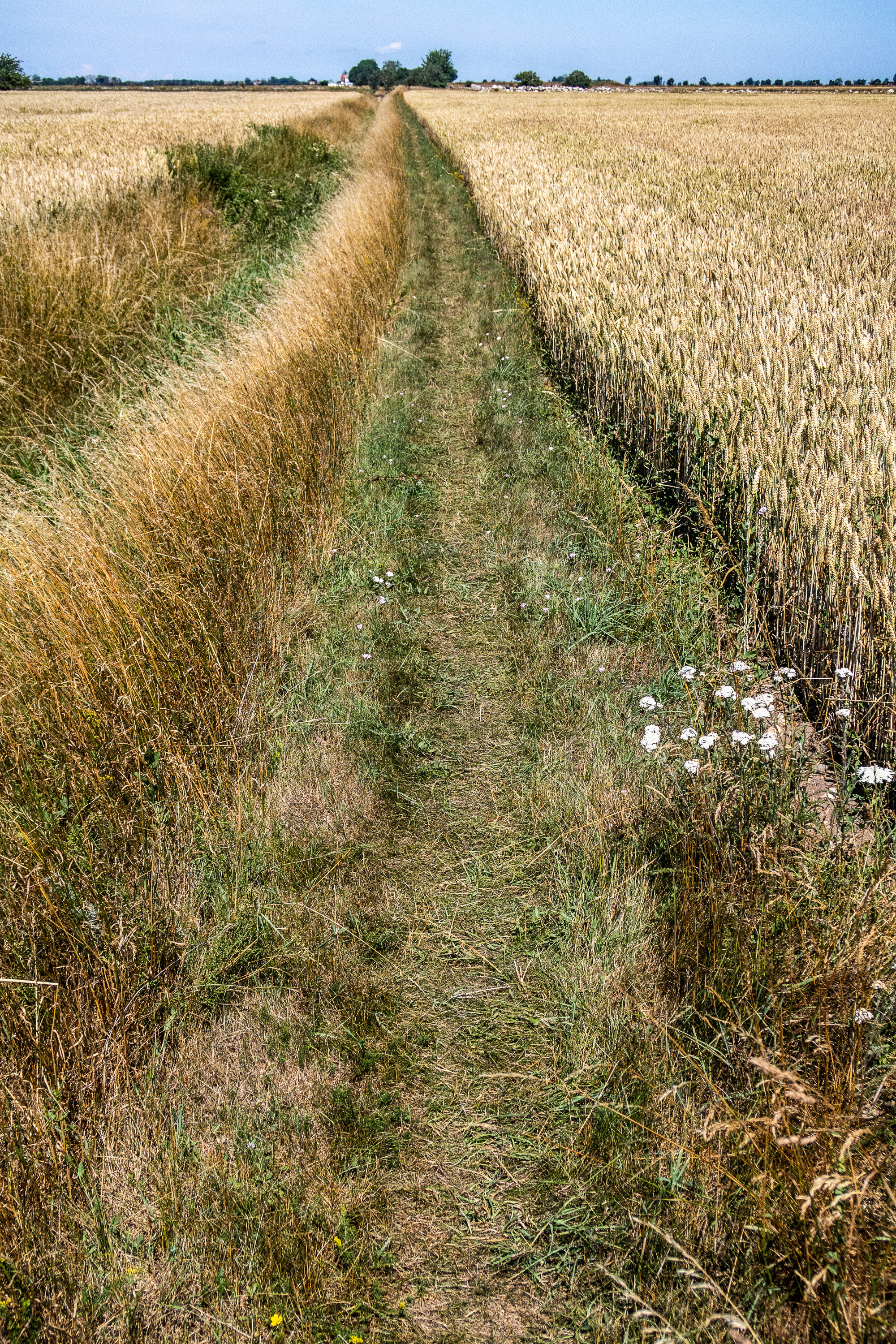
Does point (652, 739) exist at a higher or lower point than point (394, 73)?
lower

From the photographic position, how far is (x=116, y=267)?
7004 mm

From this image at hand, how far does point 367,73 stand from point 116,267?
155 metres

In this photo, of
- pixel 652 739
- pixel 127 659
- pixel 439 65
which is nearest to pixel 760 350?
pixel 652 739

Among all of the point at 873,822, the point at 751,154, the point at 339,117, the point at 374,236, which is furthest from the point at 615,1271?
the point at 339,117

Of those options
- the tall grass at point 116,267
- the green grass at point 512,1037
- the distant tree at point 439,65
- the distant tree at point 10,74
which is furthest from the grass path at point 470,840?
the distant tree at point 439,65

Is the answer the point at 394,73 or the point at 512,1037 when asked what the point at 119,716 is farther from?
the point at 394,73

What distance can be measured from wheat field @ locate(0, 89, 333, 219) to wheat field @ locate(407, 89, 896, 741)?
508 centimetres

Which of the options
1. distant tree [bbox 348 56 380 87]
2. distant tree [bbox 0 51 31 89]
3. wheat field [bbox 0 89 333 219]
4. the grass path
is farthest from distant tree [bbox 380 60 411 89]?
the grass path

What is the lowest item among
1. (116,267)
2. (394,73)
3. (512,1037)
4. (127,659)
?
(512,1037)

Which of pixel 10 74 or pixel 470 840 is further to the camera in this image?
pixel 10 74

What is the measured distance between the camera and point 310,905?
2.68 m

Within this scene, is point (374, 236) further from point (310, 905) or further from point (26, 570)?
point (310, 905)

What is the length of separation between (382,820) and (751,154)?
19.2 metres

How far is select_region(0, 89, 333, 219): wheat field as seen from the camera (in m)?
8.48
